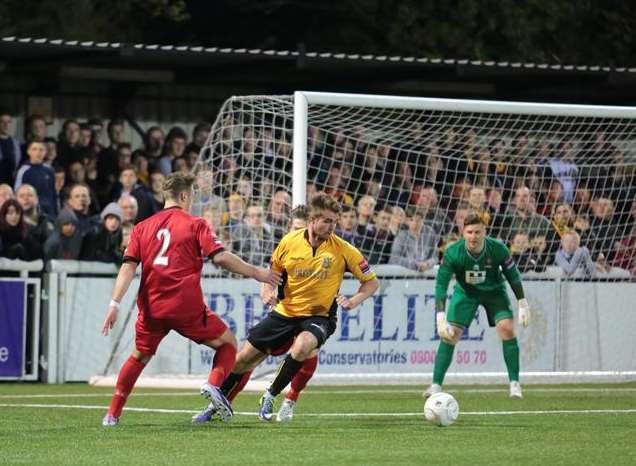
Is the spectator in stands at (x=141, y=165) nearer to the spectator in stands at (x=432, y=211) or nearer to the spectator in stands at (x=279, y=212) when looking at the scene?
the spectator in stands at (x=279, y=212)

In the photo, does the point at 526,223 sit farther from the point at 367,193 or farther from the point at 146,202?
the point at 146,202

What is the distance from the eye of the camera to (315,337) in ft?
39.0

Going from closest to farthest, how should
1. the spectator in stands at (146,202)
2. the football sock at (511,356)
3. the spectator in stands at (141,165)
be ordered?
the football sock at (511,356)
the spectator in stands at (146,202)
the spectator in stands at (141,165)

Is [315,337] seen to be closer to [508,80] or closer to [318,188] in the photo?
[318,188]

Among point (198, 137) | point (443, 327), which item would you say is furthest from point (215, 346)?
point (198, 137)

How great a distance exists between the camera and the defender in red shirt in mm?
11344

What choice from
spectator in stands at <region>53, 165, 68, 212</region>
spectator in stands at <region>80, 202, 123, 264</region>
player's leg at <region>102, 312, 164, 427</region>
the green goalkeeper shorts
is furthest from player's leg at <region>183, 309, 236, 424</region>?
spectator in stands at <region>53, 165, 68, 212</region>

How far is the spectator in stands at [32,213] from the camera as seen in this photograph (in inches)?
692

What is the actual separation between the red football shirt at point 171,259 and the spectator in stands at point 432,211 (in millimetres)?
7201

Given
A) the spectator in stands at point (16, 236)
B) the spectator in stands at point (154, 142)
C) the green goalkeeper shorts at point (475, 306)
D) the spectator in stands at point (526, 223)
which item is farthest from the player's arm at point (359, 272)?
the spectator in stands at point (154, 142)

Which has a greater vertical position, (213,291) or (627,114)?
(627,114)

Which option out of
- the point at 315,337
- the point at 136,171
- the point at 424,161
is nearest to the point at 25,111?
the point at 136,171

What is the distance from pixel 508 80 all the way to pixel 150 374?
25.5ft

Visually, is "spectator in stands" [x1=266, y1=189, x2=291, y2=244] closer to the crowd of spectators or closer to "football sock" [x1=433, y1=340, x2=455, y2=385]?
the crowd of spectators
